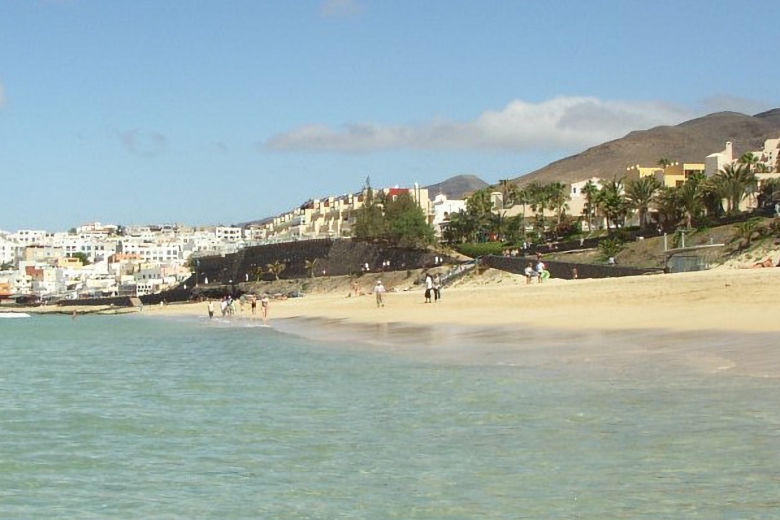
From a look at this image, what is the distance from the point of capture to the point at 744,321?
22.5 m

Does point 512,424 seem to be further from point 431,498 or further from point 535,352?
point 535,352

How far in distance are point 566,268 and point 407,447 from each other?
41670 millimetres

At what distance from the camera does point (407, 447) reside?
1148cm

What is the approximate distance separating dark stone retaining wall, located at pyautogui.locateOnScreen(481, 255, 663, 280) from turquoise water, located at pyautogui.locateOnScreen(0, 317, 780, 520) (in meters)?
27.7

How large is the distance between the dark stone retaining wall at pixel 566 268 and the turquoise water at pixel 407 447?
90.9ft

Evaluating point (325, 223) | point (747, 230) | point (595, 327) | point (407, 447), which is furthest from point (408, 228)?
point (407, 447)

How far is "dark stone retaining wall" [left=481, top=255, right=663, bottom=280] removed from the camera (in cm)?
4559

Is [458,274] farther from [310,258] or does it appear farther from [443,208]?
[443,208]

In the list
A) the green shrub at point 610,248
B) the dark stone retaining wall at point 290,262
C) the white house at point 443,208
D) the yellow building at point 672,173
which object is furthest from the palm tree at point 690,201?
the white house at point 443,208

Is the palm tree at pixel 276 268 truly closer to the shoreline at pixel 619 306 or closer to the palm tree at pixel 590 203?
the palm tree at pixel 590 203

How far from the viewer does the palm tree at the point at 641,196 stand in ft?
257

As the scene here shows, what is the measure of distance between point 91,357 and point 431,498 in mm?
22886

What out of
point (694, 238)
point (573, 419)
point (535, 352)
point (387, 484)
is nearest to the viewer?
point (387, 484)

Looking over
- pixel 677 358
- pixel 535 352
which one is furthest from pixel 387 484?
pixel 535 352
